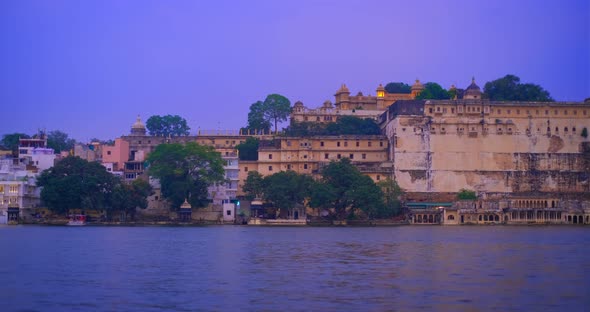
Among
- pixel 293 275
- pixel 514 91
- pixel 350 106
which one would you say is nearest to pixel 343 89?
pixel 350 106

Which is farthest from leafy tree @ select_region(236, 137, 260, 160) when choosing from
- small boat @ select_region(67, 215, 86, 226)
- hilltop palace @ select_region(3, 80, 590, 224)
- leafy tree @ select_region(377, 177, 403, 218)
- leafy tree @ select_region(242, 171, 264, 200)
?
small boat @ select_region(67, 215, 86, 226)

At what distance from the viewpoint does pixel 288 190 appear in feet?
226

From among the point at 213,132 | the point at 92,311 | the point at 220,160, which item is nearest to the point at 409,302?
the point at 92,311

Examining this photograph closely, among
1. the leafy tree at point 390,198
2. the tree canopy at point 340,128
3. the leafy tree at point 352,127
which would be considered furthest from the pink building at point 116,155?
the leafy tree at point 390,198

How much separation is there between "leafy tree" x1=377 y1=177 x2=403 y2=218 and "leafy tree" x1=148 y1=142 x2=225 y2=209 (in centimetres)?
1251

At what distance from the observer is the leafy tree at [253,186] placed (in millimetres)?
71938

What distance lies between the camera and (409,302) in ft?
70.8

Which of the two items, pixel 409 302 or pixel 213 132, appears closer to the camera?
pixel 409 302

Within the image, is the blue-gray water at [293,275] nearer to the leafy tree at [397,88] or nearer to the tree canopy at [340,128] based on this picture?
the tree canopy at [340,128]

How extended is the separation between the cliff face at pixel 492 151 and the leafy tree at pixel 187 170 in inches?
662

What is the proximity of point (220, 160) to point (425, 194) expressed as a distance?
719 inches

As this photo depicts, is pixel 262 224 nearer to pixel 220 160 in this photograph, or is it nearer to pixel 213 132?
pixel 220 160

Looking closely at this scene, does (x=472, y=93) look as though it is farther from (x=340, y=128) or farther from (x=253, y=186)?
(x=253, y=186)

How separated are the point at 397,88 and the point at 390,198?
128ft
